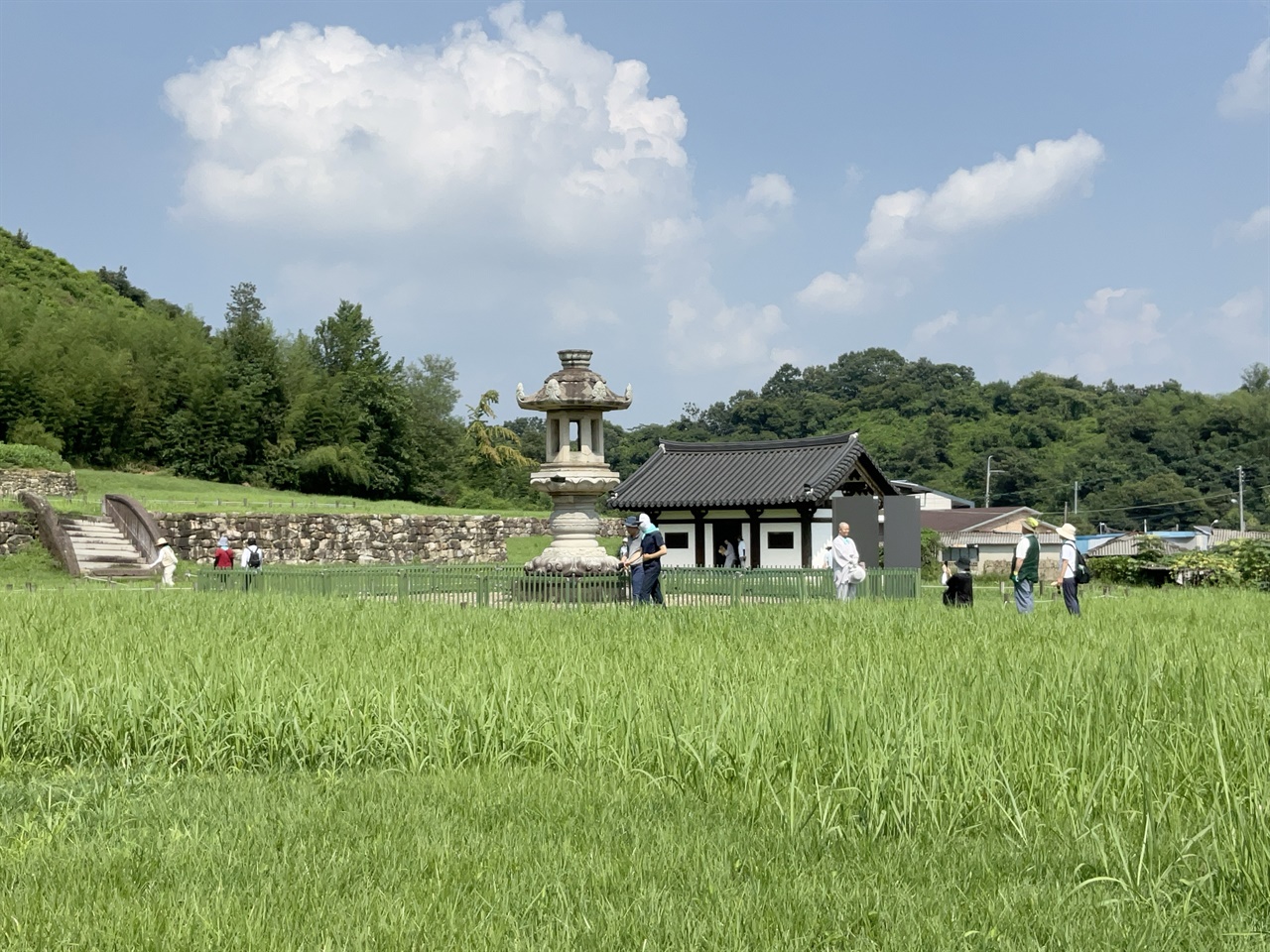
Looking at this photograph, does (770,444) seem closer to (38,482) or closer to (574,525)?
(574,525)

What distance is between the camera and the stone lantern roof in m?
20.6

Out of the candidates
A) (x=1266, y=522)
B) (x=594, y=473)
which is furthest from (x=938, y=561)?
(x=1266, y=522)

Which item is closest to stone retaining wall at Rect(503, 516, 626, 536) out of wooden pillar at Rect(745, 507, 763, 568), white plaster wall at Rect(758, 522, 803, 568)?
wooden pillar at Rect(745, 507, 763, 568)

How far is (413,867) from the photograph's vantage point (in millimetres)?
4113

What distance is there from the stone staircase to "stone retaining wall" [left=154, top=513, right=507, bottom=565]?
5.94 ft

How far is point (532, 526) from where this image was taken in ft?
141

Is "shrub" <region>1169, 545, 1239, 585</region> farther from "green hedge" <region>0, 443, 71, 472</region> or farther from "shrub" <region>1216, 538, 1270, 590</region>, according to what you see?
"green hedge" <region>0, 443, 71, 472</region>

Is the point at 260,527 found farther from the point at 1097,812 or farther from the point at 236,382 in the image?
the point at 1097,812

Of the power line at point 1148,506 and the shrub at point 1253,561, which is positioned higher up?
the power line at point 1148,506

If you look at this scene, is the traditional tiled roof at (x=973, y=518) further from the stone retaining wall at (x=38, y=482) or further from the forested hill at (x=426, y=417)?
the stone retaining wall at (x=38, y=482)

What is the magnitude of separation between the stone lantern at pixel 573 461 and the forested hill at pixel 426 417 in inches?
1306

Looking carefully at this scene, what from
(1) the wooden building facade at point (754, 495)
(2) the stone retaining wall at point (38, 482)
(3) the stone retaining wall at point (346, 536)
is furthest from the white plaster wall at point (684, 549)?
(2) the stone retaining wall at point (38, 482)

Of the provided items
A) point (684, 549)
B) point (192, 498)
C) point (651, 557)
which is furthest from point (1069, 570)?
point (192, 498)

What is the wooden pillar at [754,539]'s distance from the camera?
3058cm
